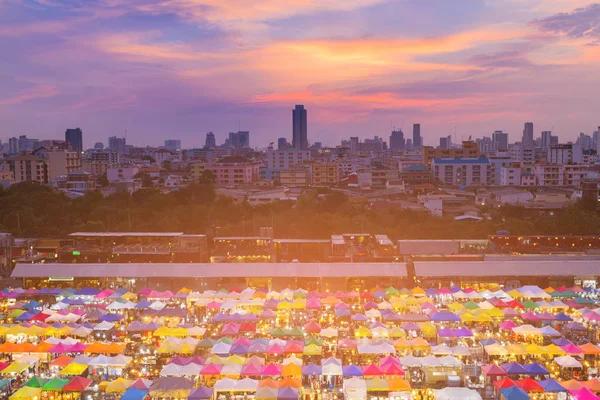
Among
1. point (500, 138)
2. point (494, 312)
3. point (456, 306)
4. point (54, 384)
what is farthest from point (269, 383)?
point (500, 138)

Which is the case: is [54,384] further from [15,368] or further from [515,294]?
[515,294]

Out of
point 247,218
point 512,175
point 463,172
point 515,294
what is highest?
point 463,172

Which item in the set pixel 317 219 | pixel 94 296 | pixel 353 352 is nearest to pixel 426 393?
pixel 353 352

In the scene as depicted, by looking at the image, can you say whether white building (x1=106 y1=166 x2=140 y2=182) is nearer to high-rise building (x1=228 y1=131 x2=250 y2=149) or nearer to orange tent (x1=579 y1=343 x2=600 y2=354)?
orange tent (x1=579 y1=343 x2=600 y2=354)

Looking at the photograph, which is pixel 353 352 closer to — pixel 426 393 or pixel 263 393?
pixel 426 393

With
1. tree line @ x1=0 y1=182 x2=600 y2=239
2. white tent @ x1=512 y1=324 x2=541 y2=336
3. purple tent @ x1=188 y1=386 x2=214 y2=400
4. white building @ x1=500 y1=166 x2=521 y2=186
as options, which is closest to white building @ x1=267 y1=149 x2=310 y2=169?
white building @ x1=500 y1=166 x2=521 y2=186

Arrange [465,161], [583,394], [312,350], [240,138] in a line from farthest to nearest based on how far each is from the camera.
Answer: [240,138]
[465,161]
[312,350]
[583,394]

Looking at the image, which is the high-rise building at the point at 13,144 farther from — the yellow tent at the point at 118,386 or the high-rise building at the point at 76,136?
the yellow tent at the point at 118,386
